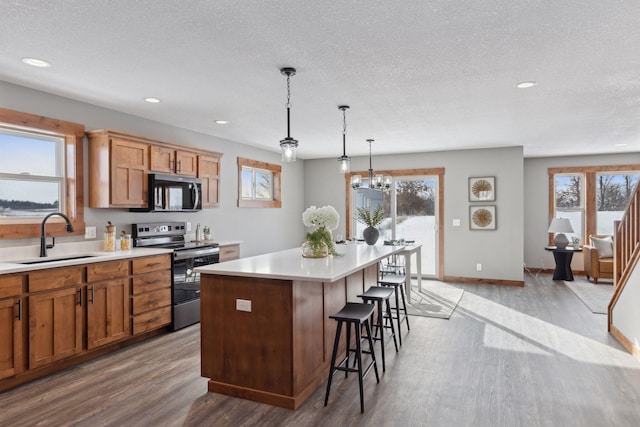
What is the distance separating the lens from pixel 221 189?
598cm

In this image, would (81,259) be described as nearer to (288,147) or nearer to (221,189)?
(288,147)

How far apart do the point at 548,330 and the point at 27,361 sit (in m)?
4.85

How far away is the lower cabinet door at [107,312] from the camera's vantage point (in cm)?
351

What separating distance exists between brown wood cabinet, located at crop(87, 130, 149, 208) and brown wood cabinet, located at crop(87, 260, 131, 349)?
71 cm

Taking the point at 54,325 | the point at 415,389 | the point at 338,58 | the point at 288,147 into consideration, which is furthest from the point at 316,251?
the point at 54,325

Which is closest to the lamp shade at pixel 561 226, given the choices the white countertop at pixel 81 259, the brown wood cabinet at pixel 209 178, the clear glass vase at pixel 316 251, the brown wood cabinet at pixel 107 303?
the clear glass vase at pixel 316 251

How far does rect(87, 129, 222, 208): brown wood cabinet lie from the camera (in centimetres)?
402

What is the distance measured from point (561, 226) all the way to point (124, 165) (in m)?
7.27

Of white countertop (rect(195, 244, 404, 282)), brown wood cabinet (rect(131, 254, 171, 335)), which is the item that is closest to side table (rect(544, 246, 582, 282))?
white countertop (rect(195, 244, 404, 282))

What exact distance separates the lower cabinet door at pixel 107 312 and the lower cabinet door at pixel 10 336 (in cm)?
55

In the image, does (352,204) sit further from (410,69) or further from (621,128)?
(410,69)

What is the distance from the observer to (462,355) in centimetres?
362

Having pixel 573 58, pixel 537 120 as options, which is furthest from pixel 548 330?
pixel 573 58

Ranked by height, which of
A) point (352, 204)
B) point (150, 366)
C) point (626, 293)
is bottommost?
point (150, 366)
